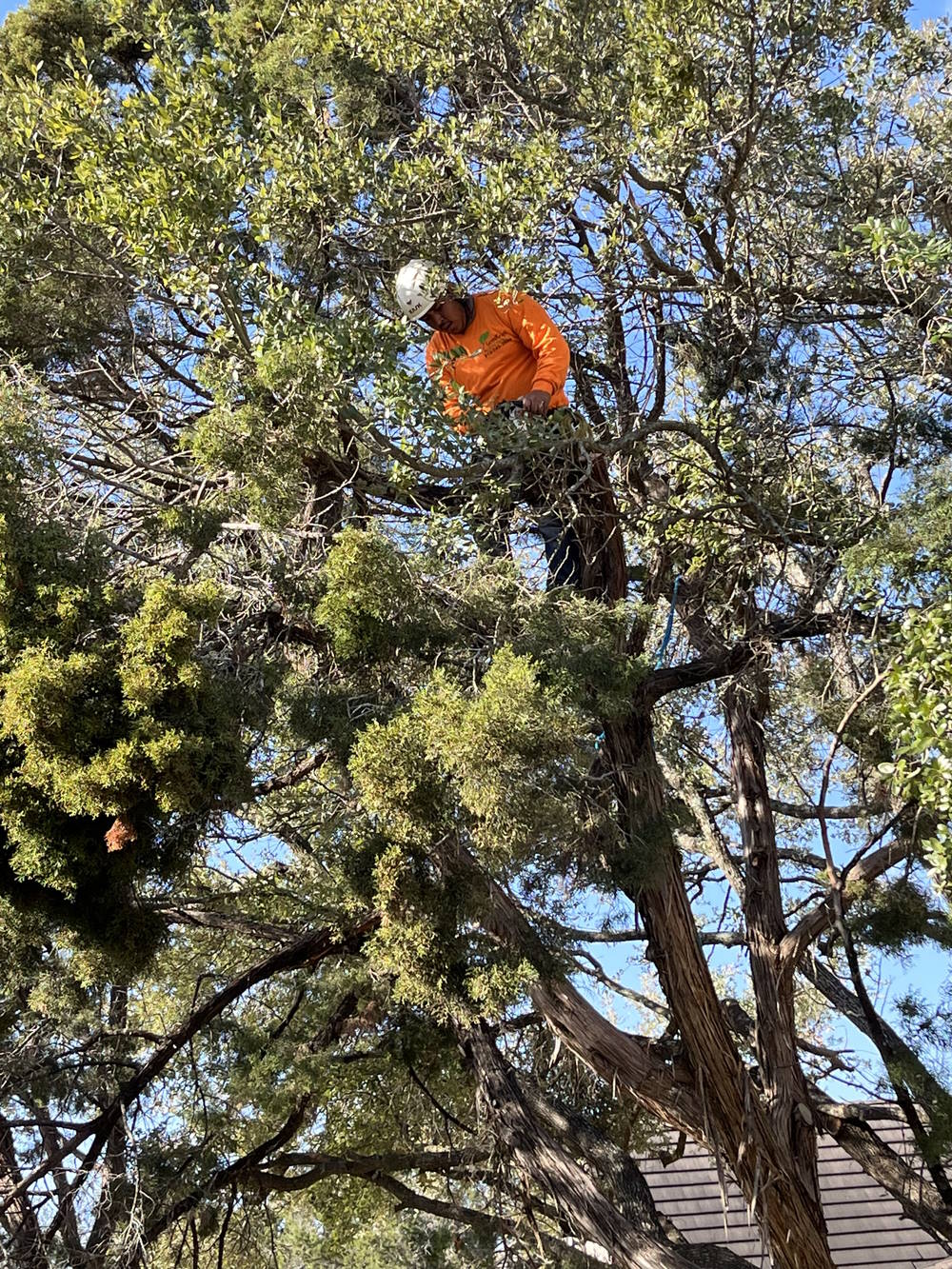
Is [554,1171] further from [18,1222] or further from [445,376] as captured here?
[445,376]

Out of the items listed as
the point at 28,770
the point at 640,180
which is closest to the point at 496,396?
the point at 640,180

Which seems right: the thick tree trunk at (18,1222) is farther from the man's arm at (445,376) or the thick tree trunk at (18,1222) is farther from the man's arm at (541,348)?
the man's arm at (541,348)

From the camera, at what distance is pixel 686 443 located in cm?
743

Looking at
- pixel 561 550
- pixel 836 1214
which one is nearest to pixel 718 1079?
pixel 561 550

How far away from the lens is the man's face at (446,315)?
234 inches

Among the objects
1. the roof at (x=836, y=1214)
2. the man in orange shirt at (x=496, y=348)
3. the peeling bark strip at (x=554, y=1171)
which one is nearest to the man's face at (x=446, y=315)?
the man in orange shirt at (x=496, y=348)

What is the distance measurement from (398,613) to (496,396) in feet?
5.09

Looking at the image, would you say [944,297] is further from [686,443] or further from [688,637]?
[688,637]

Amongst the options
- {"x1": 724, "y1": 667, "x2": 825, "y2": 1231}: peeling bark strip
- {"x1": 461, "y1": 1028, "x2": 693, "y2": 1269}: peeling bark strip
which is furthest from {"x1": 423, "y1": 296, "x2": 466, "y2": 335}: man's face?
{"x1": 461, "y1": 1028, "x2": 693, "y2": 1269}: peeling bark strip

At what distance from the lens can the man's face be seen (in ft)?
19.5

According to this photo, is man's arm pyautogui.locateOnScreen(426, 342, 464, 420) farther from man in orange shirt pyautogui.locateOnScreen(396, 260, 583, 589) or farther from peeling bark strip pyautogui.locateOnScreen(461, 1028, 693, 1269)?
peeling bark strip pyautogui.locateOnScreen(461, 1028, 693, 1269)

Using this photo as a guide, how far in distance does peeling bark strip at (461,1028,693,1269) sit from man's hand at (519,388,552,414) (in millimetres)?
2974

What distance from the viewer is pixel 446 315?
235 inches

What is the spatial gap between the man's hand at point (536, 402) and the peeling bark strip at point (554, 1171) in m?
2.97
